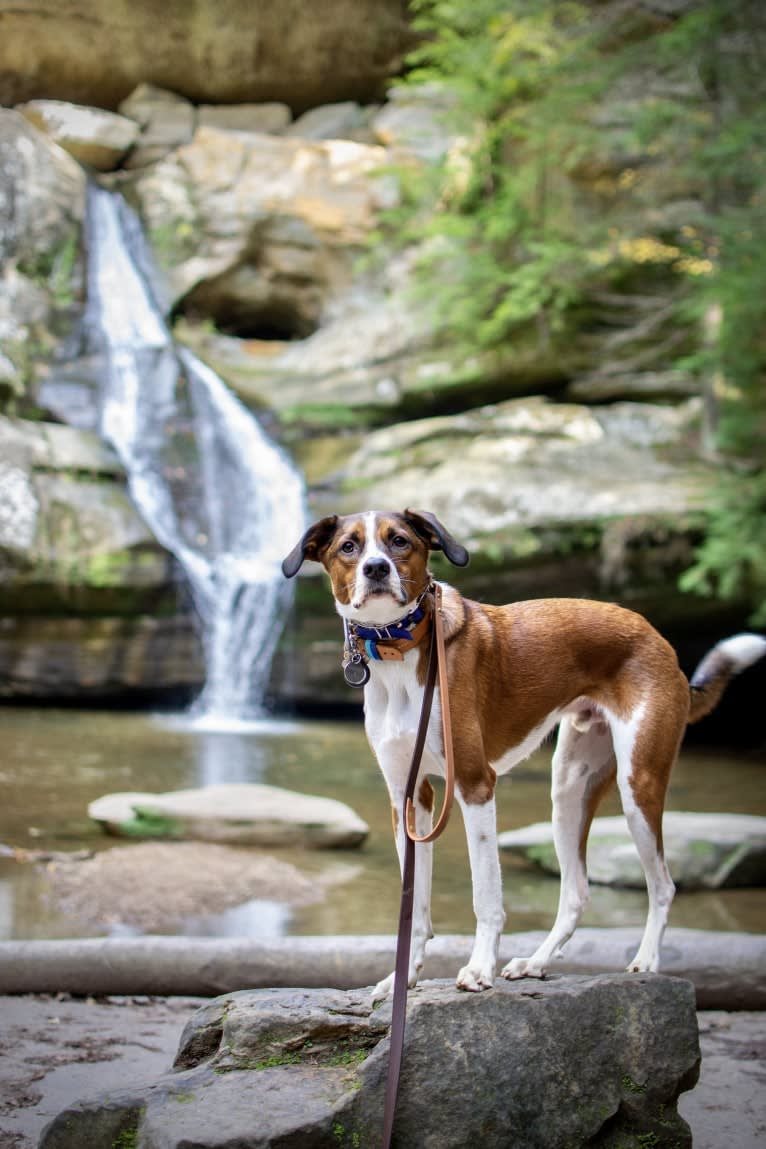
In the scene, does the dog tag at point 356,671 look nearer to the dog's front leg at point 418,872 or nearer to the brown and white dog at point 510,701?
the brown and white dog at point 510,701

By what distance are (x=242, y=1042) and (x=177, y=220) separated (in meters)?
16.8

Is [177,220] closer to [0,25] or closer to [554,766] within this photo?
[0,25]

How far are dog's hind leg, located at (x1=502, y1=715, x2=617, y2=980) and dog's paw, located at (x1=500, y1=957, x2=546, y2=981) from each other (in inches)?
11.7

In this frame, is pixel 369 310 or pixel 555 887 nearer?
pixel 555 887

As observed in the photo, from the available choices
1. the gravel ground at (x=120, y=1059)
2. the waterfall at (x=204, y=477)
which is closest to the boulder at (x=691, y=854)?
the gravel ground at (x=120, y=1059)

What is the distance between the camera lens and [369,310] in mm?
16234

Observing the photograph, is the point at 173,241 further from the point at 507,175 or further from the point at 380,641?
the point at 380,641

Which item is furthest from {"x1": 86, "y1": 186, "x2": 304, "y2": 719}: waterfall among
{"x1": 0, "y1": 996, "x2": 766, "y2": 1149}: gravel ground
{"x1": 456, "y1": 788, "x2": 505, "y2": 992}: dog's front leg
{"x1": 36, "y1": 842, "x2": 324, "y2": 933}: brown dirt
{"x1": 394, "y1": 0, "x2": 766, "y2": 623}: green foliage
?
{"x1": 456, "y1": 788, "x2": 505, "y2": 992}: dog's front leg

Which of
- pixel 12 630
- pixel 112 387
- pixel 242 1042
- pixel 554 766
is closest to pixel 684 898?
pixel 554 766

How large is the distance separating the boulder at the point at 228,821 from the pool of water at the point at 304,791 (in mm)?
141

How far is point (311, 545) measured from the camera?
288cm

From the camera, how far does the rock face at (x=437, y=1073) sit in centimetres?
247

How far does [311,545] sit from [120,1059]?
1979mm

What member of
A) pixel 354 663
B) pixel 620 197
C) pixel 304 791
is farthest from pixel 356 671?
pixel 620 197
